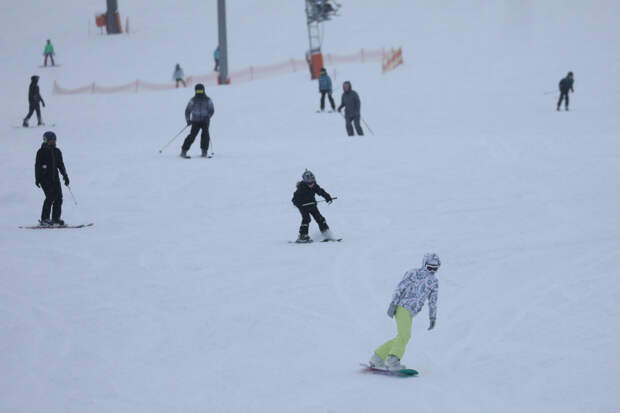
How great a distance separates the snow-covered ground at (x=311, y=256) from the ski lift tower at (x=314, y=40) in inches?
67.9

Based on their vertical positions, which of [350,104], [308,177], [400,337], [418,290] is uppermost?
[350,104]

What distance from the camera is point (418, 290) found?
6953 millimetres

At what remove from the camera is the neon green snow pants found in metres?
6.91

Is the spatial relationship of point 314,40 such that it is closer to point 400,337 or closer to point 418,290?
point 418,290

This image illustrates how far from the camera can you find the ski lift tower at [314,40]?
30047 millimetres

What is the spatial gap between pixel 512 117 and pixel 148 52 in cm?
2285

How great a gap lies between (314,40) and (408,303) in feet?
83.9

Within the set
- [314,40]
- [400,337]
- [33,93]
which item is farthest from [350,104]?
[400,337]

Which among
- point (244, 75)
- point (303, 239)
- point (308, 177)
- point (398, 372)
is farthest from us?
point (244, 75)

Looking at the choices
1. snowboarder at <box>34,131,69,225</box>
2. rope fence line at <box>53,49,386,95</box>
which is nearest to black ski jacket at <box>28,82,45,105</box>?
rope fence line at <box>53,49,386,95</box>

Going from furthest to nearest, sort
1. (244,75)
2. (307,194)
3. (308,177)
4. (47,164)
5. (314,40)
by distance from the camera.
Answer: (244,75), (314,40), (47,164), (307,194), (308,177)

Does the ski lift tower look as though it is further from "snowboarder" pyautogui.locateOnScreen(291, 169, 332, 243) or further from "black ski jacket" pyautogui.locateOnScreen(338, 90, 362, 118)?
"snowboarder" pyautogui.locateOnScreen(291, 169, 332, 243)

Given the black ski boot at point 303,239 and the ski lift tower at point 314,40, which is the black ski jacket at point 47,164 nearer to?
the black ski boot at point 303,239

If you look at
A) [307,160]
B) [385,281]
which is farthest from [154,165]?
[385,281]
